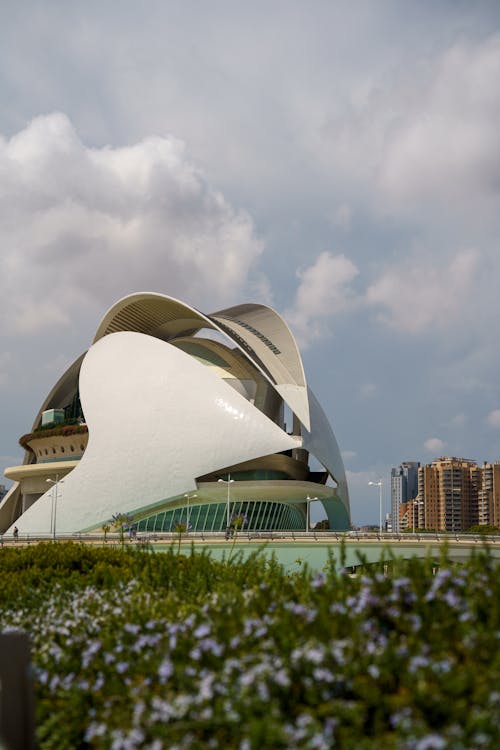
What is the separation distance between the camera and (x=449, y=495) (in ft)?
469

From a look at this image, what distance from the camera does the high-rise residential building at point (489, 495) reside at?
136m

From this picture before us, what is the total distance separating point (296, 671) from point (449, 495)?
143710mm

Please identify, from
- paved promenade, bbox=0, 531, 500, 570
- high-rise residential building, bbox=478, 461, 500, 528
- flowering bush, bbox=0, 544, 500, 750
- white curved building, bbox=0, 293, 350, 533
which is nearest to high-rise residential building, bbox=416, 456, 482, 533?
high-rise residential building, bbox=478, 461, 500, 528

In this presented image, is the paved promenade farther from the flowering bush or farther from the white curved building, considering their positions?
the flowering bush

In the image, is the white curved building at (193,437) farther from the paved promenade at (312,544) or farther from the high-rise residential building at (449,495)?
the high-rise residential building at (449,495)

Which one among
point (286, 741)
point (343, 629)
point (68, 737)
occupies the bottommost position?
point (68, 737)

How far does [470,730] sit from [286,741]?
108 centimetres

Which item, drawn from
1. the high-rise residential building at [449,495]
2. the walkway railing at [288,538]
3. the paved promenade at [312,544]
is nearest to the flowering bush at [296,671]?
the paved promenade at [312,544]

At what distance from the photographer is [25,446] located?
191ft

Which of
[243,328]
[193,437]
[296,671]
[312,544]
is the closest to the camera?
[296,671]

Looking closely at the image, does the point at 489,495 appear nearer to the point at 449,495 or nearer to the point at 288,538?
the point at 449,495

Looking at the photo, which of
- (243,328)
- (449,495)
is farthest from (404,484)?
(243,328)

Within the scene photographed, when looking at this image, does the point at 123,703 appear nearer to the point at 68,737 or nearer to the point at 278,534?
the point at 68,737

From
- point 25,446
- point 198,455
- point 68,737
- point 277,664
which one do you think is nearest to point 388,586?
point 277,664
